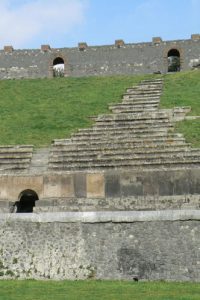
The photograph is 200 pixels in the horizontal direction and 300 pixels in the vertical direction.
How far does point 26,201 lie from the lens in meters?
18.5

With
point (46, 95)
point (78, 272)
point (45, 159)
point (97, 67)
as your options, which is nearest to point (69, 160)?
point (45, 159)

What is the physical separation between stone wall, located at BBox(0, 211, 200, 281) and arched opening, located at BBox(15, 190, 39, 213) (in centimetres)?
499

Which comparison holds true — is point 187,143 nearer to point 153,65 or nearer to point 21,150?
point 21,150

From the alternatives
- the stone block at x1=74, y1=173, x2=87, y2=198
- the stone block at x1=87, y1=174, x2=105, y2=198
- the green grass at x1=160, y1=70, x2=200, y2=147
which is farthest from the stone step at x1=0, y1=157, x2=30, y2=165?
the green grass at x1=160, y1=70, x2=200, y2=147

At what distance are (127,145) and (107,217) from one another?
23.3ft

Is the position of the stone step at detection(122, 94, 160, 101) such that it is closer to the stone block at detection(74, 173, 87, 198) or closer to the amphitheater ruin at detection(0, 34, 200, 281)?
the amphitheater ruin at detection(0, 34, 200, 281)

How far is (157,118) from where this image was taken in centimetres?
2191

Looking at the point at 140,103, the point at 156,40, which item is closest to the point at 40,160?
the point at 140,103

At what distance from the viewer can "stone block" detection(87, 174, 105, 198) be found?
1736cm

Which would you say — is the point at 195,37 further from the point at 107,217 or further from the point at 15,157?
the point at 107,217

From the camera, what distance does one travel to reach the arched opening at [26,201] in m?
17.8

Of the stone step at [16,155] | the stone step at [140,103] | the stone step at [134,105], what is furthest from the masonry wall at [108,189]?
the stone step at [140,103]

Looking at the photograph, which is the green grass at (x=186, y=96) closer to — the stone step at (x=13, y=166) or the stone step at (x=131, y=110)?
the stone step at (x=131, y=110)

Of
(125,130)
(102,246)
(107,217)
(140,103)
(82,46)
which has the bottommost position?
(102,246)
